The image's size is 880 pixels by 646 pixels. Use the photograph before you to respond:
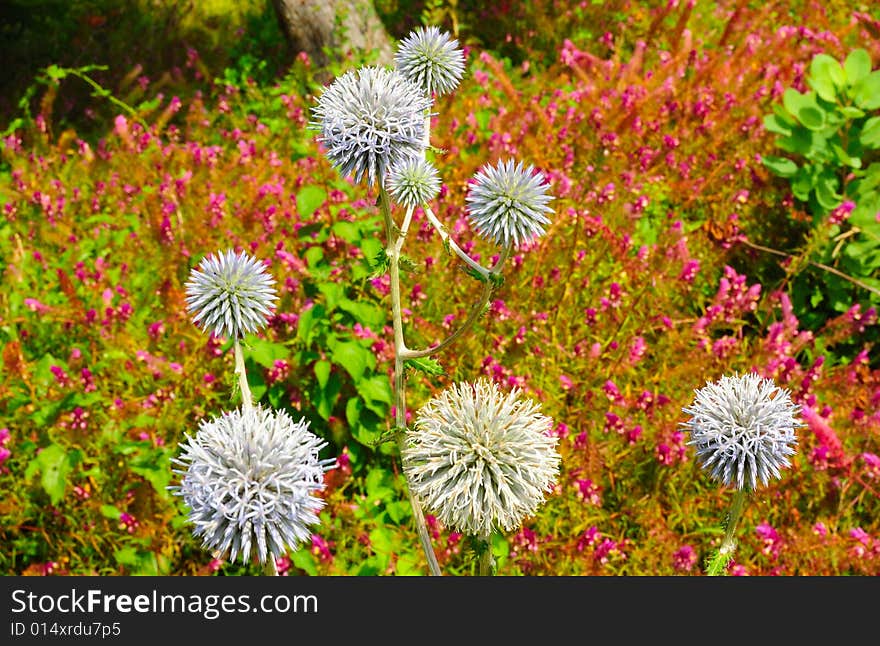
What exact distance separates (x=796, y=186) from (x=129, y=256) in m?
3.86

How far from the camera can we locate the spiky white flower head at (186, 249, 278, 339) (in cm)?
157

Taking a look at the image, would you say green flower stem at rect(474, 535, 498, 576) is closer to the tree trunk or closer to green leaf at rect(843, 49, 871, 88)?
green leaf at rect(843, 49, 871, 88)

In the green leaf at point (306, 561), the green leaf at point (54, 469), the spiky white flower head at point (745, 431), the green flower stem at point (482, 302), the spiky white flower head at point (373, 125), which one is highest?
the green leaf at point (54, 469)

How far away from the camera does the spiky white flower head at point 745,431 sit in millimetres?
1421

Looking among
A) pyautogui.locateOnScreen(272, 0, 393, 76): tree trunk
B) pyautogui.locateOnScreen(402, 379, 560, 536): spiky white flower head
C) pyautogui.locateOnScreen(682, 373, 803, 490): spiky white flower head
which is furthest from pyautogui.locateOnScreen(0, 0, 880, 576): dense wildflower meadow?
pyautogui.locateOnScreen(272, 0, 393, 76): tree trunk

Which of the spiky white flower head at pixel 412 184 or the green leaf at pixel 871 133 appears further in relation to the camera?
the green leaf at pixel 871 133

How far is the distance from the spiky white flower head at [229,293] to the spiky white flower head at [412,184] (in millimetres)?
329

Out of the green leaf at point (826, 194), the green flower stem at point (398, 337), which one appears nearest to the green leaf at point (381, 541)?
the green flower stem at point (398, 337)

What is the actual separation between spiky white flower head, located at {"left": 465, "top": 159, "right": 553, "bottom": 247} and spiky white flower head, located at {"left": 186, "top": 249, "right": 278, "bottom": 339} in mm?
472

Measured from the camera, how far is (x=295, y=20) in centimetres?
637

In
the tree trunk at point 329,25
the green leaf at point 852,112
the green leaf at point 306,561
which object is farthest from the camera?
the tree trunk at point 329,25

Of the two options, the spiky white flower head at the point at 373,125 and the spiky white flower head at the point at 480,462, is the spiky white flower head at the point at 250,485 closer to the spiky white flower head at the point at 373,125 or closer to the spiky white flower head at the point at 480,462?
the spiky white flower head at the point at 480,462
